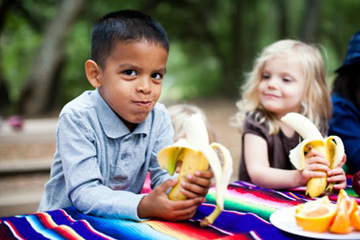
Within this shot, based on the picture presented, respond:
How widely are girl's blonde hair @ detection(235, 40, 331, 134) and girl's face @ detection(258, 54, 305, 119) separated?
4 centimetres

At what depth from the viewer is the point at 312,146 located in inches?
59.6

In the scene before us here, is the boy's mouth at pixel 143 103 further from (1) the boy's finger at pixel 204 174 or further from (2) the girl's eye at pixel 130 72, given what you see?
(1) the boy's finger at pixel 204 174

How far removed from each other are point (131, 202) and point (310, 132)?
0.64 m

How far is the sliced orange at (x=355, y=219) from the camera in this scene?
1.09 meters

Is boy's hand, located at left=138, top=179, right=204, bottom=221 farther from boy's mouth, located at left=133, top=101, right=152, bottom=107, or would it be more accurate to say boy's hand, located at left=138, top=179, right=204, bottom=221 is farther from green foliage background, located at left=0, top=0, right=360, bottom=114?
green foliage background, located at left=0, top=0, right=360, bottom=114

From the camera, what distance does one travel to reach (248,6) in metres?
17.5

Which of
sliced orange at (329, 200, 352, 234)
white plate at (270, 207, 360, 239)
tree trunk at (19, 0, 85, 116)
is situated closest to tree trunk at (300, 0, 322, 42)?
tree trunk at (19, 0, 85, 116)

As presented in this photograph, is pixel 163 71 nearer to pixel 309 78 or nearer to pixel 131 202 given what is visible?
pixel 131 202

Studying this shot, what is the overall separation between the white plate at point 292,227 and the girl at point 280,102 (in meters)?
0.76

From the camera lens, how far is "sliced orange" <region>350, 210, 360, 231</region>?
1.09 m

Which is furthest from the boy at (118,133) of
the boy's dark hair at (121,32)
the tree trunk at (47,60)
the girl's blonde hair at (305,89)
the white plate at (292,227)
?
the tree trunk at (47,60)

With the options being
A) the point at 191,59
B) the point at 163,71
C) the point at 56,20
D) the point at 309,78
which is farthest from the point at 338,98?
the point at 191,59

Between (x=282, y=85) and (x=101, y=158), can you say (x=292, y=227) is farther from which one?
(x=282, y=85)

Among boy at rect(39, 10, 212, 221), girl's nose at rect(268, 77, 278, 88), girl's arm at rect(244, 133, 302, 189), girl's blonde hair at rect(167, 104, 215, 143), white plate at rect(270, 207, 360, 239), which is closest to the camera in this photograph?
white plate at rect(270, 207, 360, 239)
